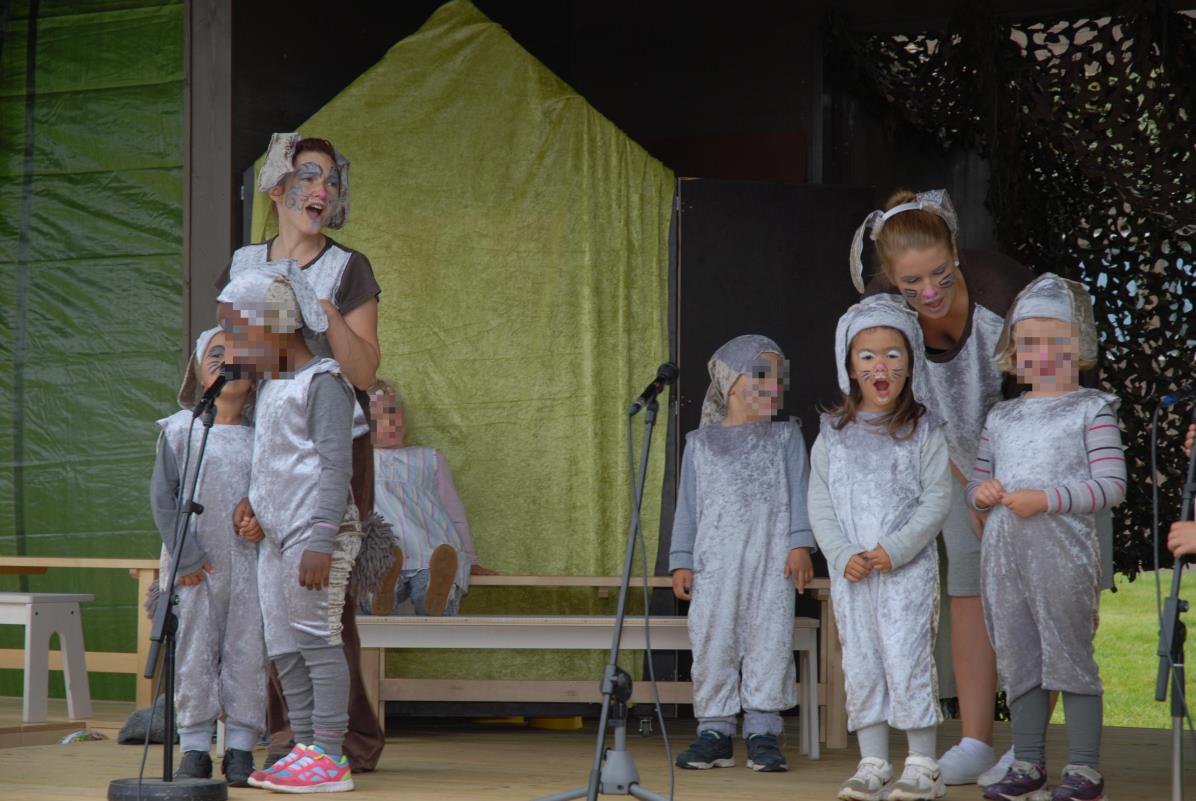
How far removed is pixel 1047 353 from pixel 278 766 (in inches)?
80.6

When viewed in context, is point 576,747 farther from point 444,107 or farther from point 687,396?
point 444,107

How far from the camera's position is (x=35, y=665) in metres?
5.24

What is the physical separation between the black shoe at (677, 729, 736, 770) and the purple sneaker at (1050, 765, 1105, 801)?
1.14 meters

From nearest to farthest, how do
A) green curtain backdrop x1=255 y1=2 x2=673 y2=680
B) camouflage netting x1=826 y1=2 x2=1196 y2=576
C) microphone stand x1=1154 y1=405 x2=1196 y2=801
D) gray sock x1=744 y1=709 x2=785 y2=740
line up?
microphone stand x1=1154 y1=405 x2=1196 y2=801, gray sock x1=744 y1=709 x2=785 y2=740, camouflage netting x1=826 y1=2 x2=1196 y2=576, green curtain backdrop x1=255 y1=2 x2=673 y2=680

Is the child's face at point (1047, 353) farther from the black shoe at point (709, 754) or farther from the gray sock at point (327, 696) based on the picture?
the gray sock at point (327, 696)

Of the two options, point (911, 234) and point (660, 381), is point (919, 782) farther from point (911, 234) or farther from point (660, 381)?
point (911, 234)

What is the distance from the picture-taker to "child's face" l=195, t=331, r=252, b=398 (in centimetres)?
390

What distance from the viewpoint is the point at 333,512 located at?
3.61m

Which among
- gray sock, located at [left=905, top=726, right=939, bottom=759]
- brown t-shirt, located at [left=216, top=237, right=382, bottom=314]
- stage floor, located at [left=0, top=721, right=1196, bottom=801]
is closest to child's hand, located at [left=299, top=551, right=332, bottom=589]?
stage floor, located at [left=0, top=721, right=1196, bottom=801]

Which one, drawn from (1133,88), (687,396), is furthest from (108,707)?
(1133,88)

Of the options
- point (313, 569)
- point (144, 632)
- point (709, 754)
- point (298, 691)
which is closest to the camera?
point (313, 569)

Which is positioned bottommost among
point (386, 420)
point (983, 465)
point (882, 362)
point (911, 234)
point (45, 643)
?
point (45, 643)

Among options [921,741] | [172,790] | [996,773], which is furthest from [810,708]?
[172,790]

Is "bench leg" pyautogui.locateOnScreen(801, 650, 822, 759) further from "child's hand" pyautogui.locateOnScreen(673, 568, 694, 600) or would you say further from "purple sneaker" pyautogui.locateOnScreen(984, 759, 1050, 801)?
"purple sneaker" pyautogui.locateOnScreen(984, 759, 1050, 801)
